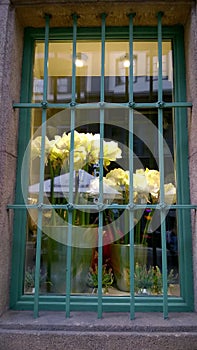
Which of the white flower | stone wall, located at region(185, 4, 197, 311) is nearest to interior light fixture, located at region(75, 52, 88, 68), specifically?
stone wall, located at region(185, 4, 197, 311)

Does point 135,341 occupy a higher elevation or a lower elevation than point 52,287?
Result: lower

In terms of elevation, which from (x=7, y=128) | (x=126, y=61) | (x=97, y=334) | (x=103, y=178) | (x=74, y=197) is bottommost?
(x=97, y=334)

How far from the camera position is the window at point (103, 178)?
1731 millimetres

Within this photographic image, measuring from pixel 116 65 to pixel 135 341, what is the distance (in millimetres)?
1814

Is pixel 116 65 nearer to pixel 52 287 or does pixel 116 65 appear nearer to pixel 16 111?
pixel 16 111

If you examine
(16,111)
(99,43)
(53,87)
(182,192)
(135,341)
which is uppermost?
(99,43)

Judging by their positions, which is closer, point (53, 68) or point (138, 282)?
point (138, 282)

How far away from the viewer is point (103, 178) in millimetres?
1934

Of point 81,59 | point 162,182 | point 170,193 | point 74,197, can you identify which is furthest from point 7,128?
point 170,193

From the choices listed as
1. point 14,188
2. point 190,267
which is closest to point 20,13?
point 14,188

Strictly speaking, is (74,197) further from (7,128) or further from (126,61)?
(126,61)

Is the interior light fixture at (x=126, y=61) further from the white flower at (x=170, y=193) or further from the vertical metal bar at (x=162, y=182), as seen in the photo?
the white flower at (x=170, y=193)

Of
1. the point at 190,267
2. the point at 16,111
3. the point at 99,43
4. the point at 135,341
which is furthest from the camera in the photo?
the point at 99,43

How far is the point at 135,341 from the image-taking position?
1.47m
